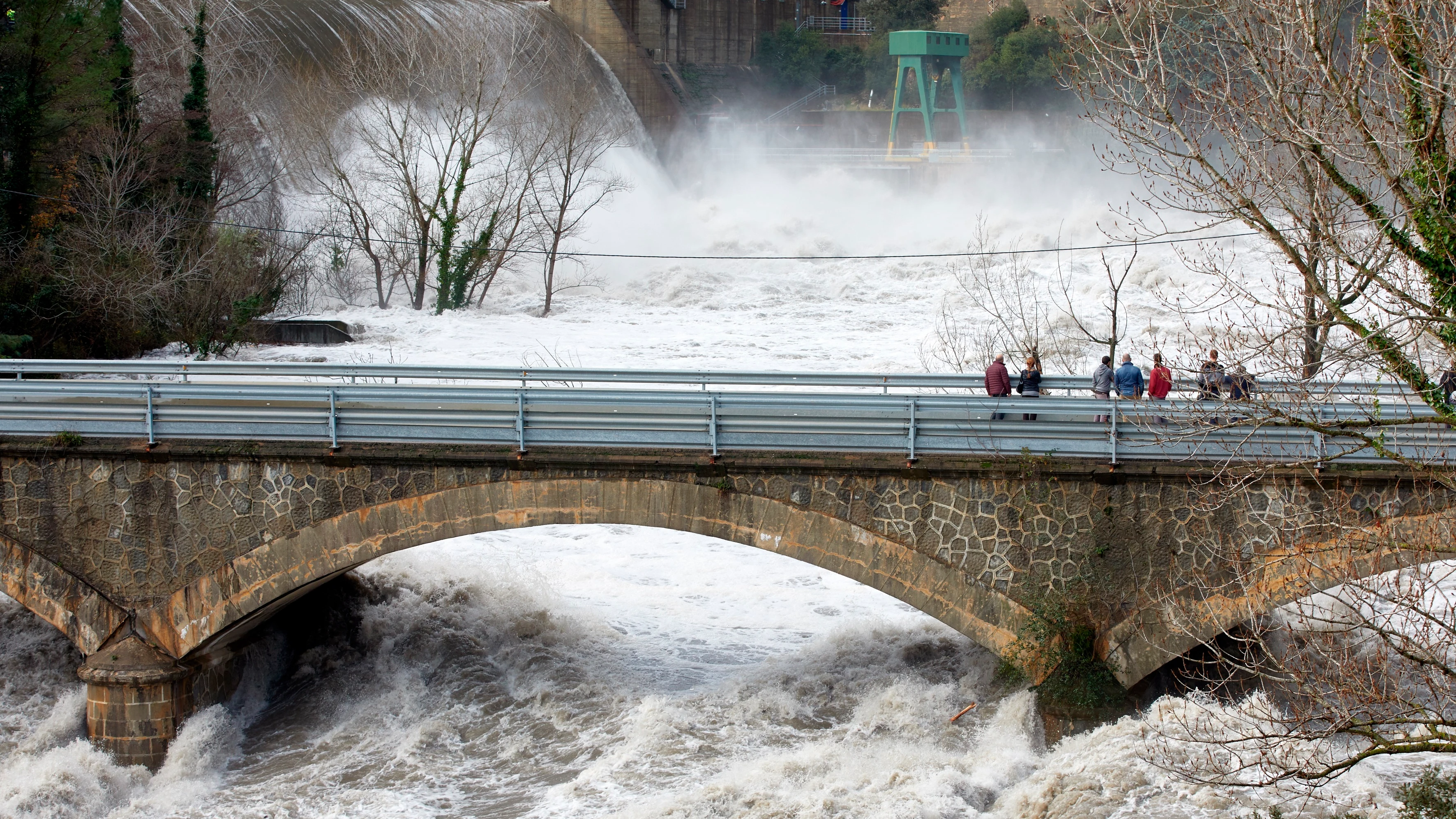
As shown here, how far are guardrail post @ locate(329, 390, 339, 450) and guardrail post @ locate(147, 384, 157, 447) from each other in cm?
198

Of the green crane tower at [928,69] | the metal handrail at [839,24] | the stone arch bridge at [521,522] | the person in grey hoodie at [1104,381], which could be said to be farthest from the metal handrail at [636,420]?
the metal handrail at [839,24]

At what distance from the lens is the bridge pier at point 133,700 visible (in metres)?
13.9

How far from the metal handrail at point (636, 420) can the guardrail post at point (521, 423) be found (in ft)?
0.08

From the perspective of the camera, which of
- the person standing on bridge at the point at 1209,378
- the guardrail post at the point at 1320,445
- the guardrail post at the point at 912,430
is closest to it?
the person standing on bridge at the point at 1209,378

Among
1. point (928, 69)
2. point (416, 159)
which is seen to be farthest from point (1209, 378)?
point (928, 69)

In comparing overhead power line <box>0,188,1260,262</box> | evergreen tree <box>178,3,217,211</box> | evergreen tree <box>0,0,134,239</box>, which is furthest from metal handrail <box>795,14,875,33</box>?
evergreen tree <box>0,0,134,239</box>

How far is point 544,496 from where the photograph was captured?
43.5 ft

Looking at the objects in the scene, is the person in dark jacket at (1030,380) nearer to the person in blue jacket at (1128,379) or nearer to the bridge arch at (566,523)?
the person in blue jacket at (1128,379)

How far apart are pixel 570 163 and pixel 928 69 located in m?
23.5

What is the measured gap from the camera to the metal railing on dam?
12.4 meters

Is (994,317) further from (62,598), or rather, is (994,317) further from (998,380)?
(62,598)

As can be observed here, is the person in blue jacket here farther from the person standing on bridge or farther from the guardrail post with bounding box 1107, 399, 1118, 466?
the person standing on bridge

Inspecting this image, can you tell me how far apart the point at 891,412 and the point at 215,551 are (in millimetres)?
7557

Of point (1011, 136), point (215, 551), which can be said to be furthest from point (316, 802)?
point (1011, 136)
